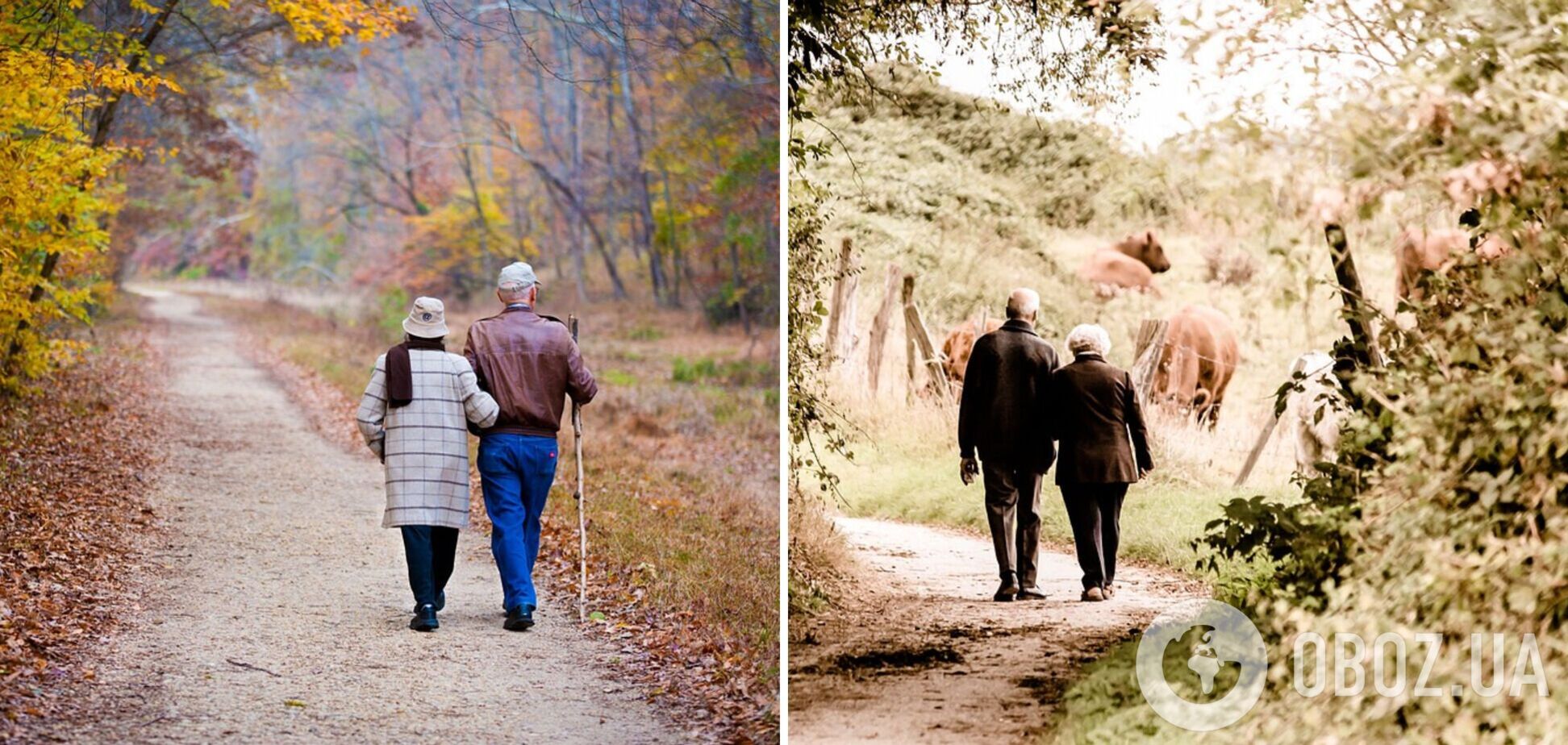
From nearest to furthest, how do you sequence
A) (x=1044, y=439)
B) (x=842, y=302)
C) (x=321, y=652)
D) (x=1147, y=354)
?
(x=321, y=652) → (x=1044, y=439) → (x=842, y=302) → (x=1147, y=354)

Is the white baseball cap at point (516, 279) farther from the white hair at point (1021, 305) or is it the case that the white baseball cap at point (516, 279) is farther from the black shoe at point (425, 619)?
the white hair at point (1021, 305)

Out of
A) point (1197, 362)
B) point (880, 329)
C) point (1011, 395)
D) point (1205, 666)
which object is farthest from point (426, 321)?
point (1197, 362)

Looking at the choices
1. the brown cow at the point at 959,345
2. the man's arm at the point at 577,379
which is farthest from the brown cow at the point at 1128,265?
the man's arm at the point at 577,379

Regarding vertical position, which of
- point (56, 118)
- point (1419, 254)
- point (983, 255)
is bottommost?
point (1419, 254)

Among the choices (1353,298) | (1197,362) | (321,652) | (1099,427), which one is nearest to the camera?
(1353,298)

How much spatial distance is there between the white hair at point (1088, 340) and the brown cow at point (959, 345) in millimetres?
1205

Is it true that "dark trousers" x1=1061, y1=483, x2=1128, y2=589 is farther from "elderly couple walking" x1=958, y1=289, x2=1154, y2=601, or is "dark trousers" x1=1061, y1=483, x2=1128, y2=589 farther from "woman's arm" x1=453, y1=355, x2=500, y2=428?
"woman's arm" x1=453, y1=355, x2=500, y2=428

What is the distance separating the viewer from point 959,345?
8.34 m

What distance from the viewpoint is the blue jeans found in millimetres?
6797

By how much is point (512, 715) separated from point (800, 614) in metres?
1.99

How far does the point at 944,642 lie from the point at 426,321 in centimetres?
285

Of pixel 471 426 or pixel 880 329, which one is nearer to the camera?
pixel 471 426

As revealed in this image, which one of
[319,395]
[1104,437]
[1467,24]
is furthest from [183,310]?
[1467,24]

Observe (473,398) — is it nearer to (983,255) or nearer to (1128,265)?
(983,255)
